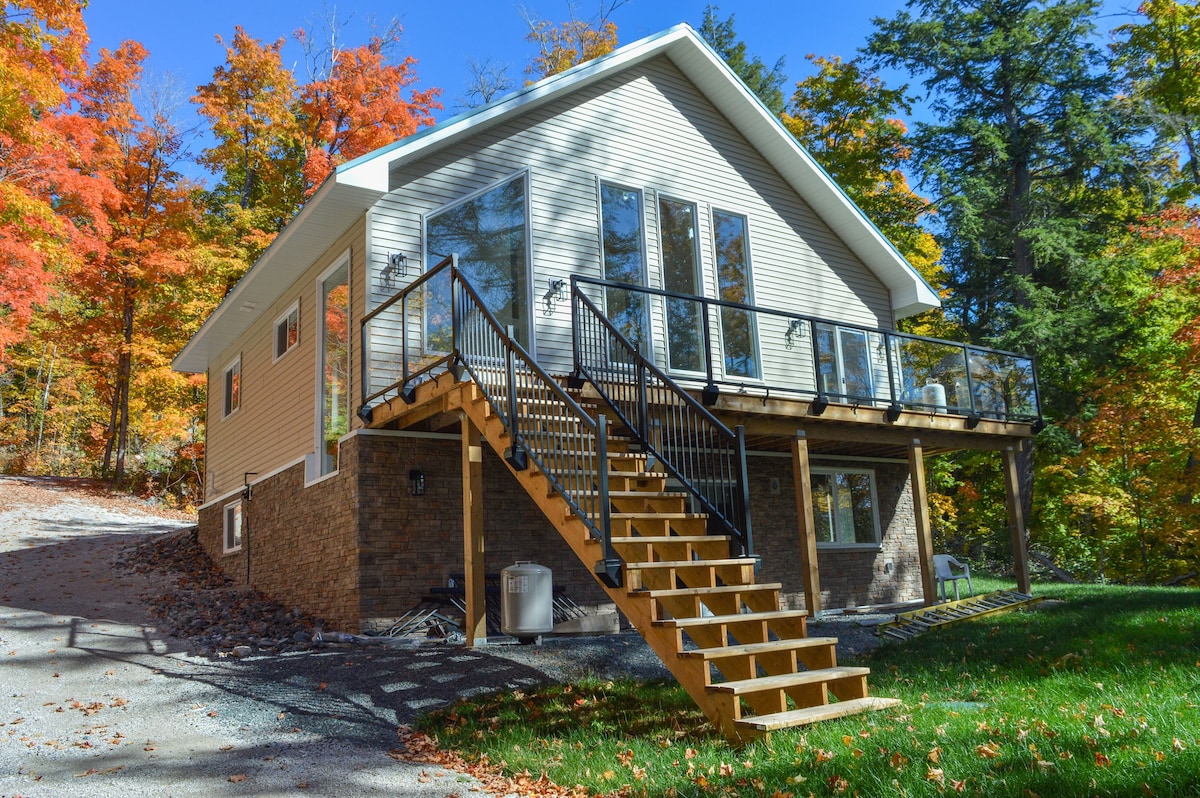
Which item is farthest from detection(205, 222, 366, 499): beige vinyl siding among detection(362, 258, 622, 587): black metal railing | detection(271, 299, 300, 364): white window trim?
detection(362, 258, 622, 587): black metal railing

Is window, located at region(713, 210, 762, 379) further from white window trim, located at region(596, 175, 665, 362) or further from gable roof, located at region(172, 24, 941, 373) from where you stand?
gable roof, located at region(172, 24, 941, 373)

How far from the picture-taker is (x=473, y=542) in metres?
8.90

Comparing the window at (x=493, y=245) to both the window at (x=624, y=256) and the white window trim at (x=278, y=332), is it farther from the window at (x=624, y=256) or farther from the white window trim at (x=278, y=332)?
the white window trim at (x=278, y=332)

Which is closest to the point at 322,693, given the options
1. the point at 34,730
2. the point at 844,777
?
the point at 34,730

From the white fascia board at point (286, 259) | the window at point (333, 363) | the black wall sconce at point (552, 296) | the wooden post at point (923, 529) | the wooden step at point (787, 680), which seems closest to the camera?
the wooden step at point (787, 680)

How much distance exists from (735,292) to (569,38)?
17.2m

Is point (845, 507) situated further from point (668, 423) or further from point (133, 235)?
point (133, 235)

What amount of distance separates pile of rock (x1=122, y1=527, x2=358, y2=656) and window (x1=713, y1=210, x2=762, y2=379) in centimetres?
650

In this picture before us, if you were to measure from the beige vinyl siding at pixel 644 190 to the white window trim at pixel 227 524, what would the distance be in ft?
21.1

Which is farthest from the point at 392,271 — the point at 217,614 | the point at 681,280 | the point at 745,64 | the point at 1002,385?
the point at 745,64

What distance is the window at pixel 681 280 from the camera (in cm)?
1241

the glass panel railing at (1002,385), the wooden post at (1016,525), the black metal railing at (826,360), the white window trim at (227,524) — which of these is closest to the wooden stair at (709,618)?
the black metal railing at (826,360)

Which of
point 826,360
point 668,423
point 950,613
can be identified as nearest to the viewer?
point 668,423

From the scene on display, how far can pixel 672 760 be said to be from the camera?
215 inches
